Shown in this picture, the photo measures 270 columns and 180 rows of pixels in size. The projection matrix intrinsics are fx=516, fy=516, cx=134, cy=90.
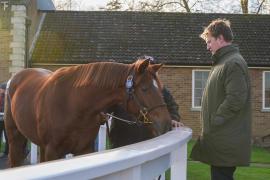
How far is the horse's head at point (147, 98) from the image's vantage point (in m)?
4.16

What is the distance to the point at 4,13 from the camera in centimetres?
2192

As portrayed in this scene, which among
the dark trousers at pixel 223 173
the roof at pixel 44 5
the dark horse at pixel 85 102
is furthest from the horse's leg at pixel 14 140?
the roof at pixel 44 5

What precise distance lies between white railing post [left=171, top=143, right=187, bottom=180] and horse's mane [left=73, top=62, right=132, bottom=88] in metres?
1.10

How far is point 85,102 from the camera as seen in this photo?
4.88 m

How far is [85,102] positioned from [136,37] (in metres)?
20.2

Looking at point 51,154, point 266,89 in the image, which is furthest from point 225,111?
point 266,89

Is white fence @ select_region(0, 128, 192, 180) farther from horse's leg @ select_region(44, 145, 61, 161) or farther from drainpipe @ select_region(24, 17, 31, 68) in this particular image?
drainpipe @ select_region(24, 17, 31, 68)

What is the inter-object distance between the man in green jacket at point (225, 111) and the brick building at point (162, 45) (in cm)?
1785

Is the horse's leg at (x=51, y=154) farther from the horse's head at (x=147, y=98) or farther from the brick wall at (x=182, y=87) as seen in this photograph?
the brick wall at (x=182, y=87)

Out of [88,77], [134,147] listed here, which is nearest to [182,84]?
[88,77]

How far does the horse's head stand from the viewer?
13.6 ft

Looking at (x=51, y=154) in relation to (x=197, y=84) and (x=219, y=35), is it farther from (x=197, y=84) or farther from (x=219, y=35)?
(x=197, y=84)

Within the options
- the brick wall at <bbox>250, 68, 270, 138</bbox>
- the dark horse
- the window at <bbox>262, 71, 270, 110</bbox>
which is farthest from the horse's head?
the window at <bbox>262, 71, 270, 110</bbox>

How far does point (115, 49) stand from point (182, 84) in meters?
3.52
